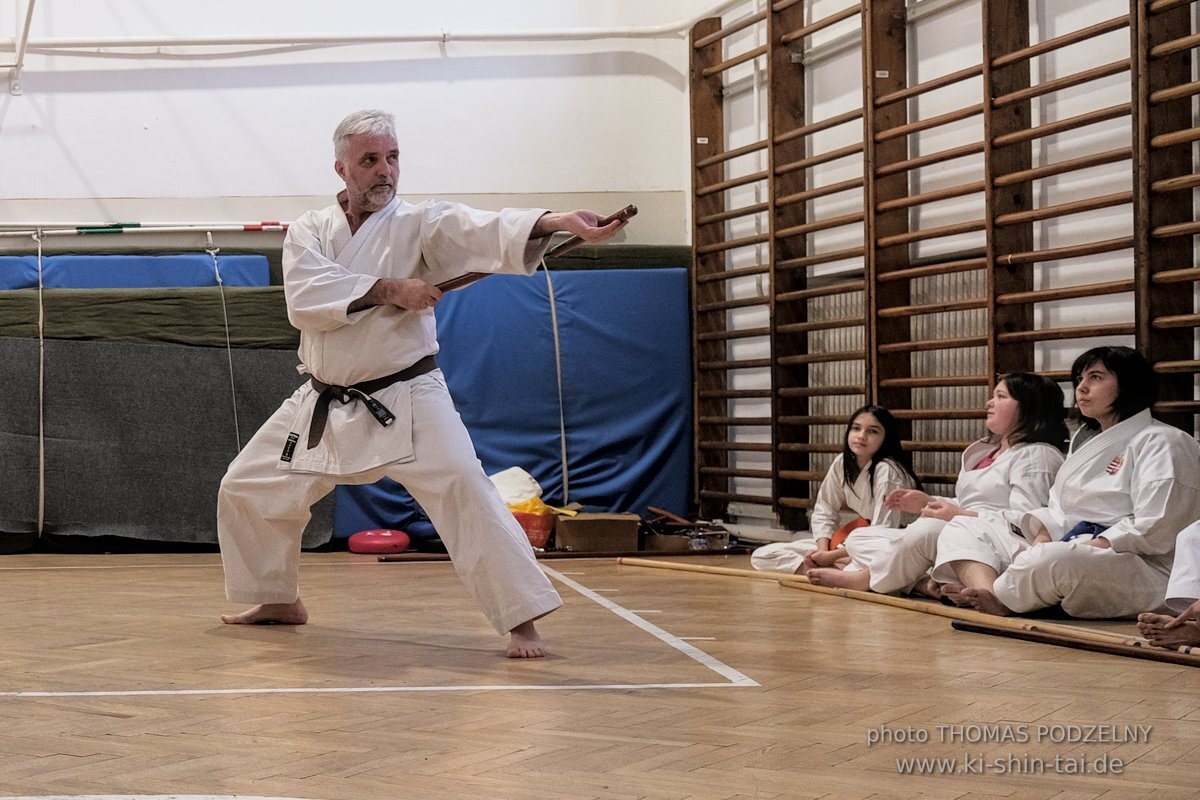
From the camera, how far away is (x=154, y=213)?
6.88 meters

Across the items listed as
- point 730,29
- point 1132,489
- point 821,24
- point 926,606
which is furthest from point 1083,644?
point 730,29

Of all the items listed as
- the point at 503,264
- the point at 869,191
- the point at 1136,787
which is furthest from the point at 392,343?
the point at 869,191

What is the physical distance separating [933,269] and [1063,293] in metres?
0.74

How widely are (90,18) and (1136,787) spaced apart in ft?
21.5

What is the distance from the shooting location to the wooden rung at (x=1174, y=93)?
3791 mm

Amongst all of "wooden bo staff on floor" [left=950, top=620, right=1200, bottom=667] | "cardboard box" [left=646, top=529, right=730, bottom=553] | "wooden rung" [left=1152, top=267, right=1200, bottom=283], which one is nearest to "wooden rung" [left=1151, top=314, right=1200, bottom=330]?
"wooden rung" [left=1152, top=267, right=1200, bottom=283]

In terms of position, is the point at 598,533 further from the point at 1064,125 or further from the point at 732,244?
the point at 1064,125

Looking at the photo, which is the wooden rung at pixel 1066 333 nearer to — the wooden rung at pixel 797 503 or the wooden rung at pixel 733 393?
the wooden rung at pixel 797 503

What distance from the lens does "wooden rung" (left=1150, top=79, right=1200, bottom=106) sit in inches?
149

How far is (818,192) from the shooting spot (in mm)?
5695

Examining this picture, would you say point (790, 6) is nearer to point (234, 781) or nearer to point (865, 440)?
point (865, 440)

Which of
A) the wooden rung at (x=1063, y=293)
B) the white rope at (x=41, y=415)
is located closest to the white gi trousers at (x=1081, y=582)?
the wooden rung at (x=1063, y=293)

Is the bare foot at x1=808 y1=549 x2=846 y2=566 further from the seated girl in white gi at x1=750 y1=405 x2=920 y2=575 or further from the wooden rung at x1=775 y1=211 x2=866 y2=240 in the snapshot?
the wooden rung at x1=775 y1=211 x2=866 y2=240

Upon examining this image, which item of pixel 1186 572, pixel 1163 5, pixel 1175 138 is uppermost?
pixel 1163 5
